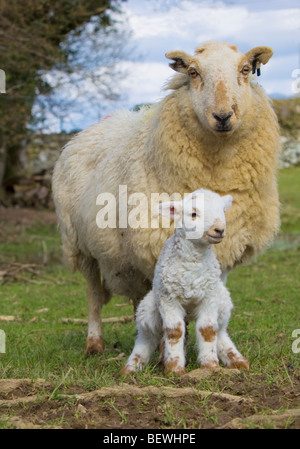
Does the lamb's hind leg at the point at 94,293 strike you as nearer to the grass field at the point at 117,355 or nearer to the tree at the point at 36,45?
the grass field at the point at 117,355

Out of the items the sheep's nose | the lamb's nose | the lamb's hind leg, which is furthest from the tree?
the lamb's nose

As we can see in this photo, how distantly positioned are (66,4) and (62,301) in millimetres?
9117

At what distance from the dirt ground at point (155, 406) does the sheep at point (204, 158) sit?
147cm

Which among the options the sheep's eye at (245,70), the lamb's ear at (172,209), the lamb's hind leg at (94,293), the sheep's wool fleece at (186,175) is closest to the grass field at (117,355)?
the lamb's hind leg at (94,293)

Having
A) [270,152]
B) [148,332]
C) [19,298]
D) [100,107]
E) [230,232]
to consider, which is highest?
[100,107]

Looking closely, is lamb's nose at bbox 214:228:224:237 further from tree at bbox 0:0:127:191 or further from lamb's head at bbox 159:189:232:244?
tree at bbox 0:0:127:191

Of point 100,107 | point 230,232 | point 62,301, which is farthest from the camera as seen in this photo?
point 100,107

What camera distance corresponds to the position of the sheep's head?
16.6 ft

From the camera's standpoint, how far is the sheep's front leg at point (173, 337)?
4.67 meters

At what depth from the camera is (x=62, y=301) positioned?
10.2 metres

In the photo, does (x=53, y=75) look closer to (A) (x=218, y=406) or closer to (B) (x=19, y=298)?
(B) (x=19, y=298)

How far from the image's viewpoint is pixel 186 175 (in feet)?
17.9

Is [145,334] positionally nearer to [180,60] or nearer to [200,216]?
[200,216]

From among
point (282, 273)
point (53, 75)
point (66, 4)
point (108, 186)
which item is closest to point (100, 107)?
point (53, 75)
